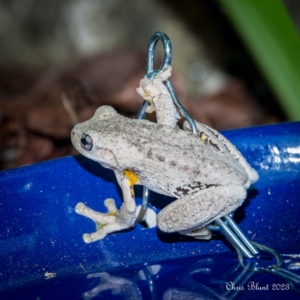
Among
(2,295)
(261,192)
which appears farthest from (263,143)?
(2,295)

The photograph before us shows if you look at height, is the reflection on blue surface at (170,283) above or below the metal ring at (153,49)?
below

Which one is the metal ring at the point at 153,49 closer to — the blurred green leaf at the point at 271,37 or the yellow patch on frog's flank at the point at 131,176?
the yellow patch on frog's flank at the point at 131,176

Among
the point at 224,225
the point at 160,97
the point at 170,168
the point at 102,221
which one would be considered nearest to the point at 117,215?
the point at 102,221

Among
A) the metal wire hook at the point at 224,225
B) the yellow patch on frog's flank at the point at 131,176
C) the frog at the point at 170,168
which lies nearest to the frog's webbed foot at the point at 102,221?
the frog at the point at 170,168

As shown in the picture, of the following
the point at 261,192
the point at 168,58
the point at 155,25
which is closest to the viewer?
the point at 168,58

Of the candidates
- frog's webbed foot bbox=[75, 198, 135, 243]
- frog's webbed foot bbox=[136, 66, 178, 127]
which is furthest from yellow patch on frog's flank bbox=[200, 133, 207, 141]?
frog's webbed foot bbox=[75, 198, 135, 243]

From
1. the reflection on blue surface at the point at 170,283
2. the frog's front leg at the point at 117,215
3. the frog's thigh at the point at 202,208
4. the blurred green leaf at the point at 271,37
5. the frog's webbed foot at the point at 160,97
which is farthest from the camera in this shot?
the blurred green leaf at the point at 271,37

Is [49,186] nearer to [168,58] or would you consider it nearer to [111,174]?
[111,174]

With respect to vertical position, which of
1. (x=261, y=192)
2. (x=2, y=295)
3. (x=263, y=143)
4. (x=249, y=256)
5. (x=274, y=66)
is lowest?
(x=2, y=295)
